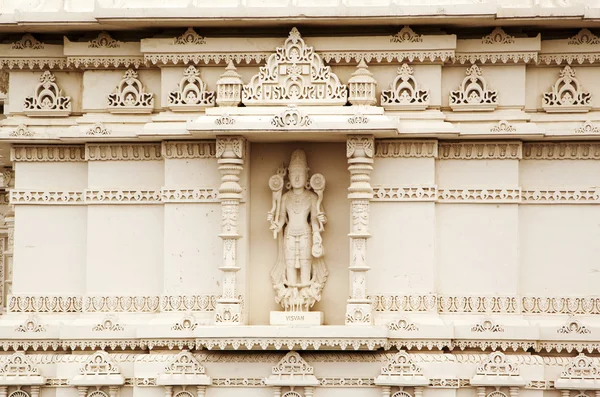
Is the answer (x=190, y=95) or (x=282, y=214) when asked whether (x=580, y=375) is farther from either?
(x=190, y=95)

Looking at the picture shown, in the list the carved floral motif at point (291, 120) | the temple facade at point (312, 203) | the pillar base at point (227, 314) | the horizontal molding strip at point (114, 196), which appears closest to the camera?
the carved floral motif at point (291, 120)

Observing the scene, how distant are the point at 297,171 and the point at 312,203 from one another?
41 cm

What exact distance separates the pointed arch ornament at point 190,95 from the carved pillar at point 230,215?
27.2 inches

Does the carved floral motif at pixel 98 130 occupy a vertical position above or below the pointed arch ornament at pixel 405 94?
below

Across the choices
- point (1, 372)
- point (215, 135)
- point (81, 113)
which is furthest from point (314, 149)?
point (1, 372)

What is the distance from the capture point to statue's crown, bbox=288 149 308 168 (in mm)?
18484

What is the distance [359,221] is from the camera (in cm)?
1808

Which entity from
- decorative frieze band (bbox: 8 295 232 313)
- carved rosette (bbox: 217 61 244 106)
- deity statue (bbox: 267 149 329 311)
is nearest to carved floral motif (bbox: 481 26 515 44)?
deity statue (bbox: 267 149 329 311)

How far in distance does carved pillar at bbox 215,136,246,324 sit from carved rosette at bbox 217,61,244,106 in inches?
17.4

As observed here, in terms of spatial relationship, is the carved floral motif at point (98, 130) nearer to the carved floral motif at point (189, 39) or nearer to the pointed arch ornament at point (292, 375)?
the carved floral motif at point (189, 39)

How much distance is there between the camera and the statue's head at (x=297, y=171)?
60.4 ft

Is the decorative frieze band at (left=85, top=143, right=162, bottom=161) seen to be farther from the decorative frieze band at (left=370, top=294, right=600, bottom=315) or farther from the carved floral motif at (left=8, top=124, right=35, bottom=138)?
the decorative frieze band at (left=370, top=294, right=600, bottom=315)

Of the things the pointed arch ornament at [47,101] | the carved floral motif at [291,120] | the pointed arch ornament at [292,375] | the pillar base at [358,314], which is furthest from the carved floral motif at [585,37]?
the pointed arch ornament at [47,101]

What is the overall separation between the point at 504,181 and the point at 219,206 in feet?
10.6
